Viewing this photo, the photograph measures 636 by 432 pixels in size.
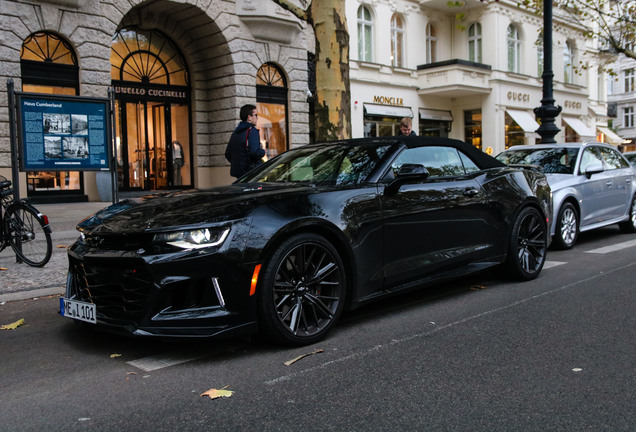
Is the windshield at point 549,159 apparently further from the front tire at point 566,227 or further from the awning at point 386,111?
the awning at point 386,111

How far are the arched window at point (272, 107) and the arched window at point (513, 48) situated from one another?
607 inches

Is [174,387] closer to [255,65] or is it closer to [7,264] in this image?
[7,264]

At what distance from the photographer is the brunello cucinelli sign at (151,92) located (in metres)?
17.8

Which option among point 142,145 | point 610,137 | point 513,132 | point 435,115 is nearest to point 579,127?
point 610,137

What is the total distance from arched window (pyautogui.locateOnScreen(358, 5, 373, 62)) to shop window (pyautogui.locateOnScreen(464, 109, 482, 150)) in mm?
7011

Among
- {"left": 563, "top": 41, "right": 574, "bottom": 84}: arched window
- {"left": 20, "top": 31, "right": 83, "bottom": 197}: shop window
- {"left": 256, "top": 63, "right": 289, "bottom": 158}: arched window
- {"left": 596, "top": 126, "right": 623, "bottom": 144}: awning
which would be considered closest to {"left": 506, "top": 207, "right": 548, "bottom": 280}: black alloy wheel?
{"left": 20, "top": 31, "right": 83, "bottom": 197}: shop window

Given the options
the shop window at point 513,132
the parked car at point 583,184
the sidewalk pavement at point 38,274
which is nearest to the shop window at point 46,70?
the sidewalk pavement at point 38,274

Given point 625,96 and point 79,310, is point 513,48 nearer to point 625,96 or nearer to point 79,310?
point 79,310

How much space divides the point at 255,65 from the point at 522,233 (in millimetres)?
13599

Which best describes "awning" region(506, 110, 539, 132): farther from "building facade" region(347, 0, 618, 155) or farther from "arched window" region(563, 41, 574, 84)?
"arched window" region(563, 41, 574, 84)

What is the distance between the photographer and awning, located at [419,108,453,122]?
1099 inches

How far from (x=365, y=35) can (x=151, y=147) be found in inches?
423

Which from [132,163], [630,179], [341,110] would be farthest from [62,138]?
[132,163]

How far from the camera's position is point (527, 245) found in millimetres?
6426
